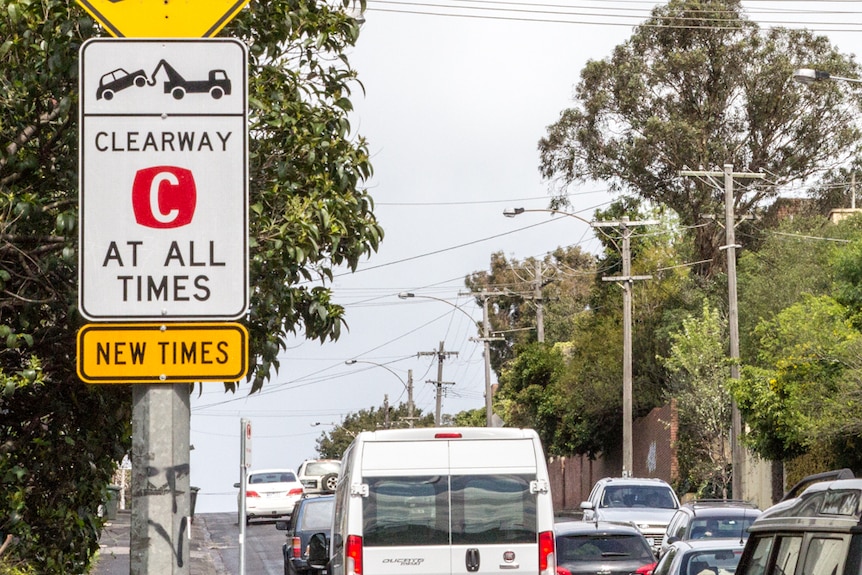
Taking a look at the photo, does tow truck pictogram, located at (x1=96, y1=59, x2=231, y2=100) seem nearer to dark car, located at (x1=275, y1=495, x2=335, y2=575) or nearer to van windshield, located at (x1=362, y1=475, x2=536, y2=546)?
van windshield, located at (x1=362, y1=475, x2=536, y2=546)

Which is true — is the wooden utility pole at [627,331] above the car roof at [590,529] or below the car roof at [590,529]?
above

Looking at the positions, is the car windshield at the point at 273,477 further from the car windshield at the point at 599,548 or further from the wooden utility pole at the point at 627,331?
the car windshield at the point at 599,548

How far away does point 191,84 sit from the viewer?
4582mm

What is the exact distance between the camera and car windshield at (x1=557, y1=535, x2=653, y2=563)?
61.8ft

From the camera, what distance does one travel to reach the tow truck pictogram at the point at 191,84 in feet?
15.0

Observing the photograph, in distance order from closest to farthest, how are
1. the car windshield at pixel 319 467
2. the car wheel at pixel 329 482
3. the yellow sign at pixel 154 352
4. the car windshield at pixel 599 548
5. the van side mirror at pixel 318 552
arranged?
the yellow sign at pixel 154 352
the van side mirror at pixel 318 552
the car windshield at pixel 599 548
the car wheel at pixel 329 482
the car windshield at pixel 319 467

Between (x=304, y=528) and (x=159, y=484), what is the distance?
2033 cm

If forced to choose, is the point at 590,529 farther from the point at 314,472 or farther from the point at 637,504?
the point at 314,472

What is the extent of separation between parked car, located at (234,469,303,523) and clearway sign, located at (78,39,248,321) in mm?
38482

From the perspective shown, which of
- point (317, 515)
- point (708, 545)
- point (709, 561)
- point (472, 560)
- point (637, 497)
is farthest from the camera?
point (637, 497)

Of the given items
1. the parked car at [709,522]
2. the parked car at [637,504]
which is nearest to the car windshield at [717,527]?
the parked car at [709,522]

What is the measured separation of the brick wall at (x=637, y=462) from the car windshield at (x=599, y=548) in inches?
1341

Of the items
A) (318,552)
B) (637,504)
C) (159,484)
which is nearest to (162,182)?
(159,484)

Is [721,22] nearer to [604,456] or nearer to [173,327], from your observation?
[604,456]
